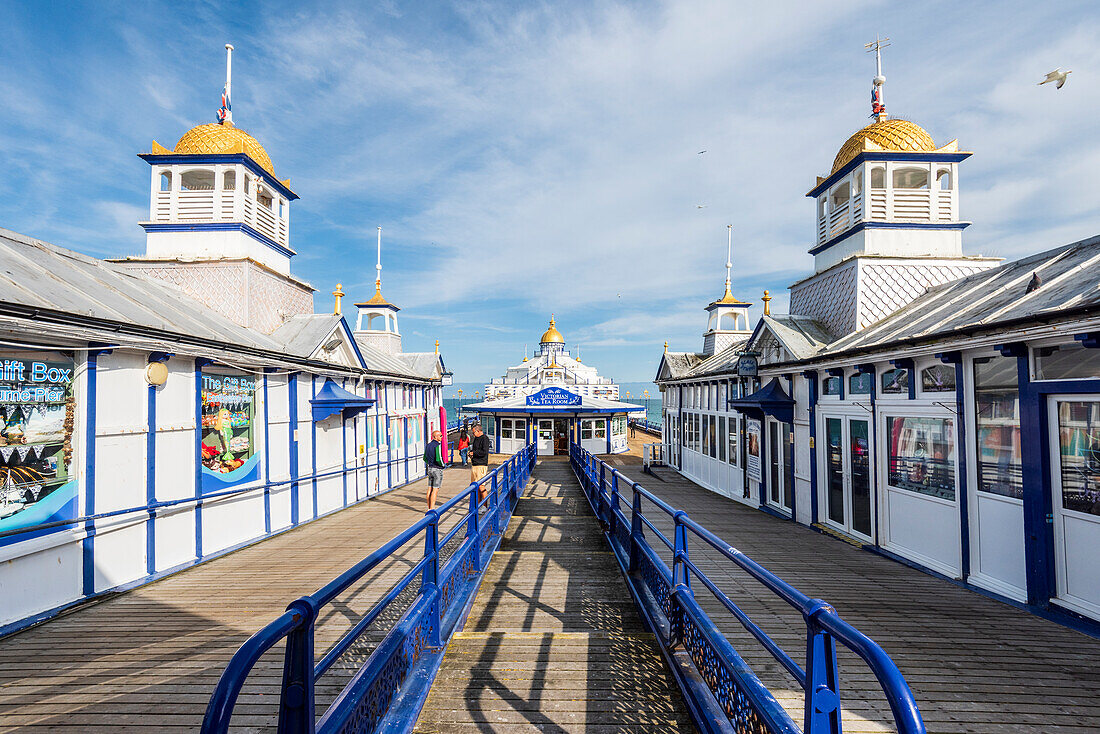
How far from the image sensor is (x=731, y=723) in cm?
286

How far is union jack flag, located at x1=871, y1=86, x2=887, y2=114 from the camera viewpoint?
13477 mm

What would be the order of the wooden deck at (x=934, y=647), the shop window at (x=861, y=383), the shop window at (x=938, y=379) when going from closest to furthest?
the wooden deck at (x=934, y=647) → the shop window at (x=938, y=379) → the shop window at (x=861, y=383)

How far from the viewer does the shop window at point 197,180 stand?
12.8 metres

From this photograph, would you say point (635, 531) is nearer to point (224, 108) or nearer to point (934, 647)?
point (934, 647)

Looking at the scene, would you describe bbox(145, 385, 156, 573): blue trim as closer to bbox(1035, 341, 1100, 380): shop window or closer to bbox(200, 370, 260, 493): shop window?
bbox(200, 370, 260, 493): shop window

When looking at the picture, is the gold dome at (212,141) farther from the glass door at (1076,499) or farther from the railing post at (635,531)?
the glass door at (1076,499)

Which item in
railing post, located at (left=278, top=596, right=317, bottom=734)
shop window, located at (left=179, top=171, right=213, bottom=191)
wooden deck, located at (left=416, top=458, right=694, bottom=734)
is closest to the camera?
railing post, located at (left=278, top=596, right=317, bottom=734)

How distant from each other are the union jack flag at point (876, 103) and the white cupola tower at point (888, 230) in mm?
737

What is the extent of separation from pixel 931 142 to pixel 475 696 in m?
15.1

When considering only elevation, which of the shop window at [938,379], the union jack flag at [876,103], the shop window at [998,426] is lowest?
the shop window at [998,426]

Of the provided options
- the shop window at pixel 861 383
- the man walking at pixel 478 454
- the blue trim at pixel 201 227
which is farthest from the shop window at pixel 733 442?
the blue trim at pixel 201 227

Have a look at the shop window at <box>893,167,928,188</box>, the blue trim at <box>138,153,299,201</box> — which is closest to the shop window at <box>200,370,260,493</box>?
the blue trim at <box>138,153,299,201</box>

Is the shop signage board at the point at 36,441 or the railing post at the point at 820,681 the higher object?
the shop signage board at the point at 36,441

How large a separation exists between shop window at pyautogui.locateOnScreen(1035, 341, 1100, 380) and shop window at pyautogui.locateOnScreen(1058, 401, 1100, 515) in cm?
29
